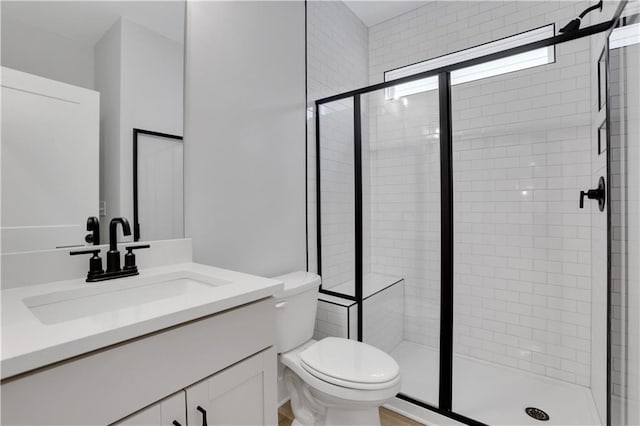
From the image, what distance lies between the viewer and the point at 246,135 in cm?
171

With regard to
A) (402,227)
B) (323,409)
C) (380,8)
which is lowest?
(323,409)

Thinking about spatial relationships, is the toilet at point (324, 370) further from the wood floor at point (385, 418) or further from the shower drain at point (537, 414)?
the shower drain at point (537, 414)

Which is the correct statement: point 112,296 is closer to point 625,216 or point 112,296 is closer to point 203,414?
point 203,414

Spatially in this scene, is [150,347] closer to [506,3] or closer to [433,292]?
[433,292]

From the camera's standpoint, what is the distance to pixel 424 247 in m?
2.34

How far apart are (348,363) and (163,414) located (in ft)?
2.82

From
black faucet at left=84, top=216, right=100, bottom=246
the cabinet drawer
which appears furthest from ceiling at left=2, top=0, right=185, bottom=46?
the cabinet drawer

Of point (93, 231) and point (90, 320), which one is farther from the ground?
point (93, 231)

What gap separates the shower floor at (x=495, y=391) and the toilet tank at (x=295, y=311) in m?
0.77

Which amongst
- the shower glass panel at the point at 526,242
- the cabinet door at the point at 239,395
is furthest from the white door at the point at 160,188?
the shower glass panel at the point at 526,242

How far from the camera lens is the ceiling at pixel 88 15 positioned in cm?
104

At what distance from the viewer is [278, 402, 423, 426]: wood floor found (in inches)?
67.4

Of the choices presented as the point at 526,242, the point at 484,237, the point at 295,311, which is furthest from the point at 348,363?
the point at 526,242

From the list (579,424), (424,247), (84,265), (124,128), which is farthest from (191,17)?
(579,424)
